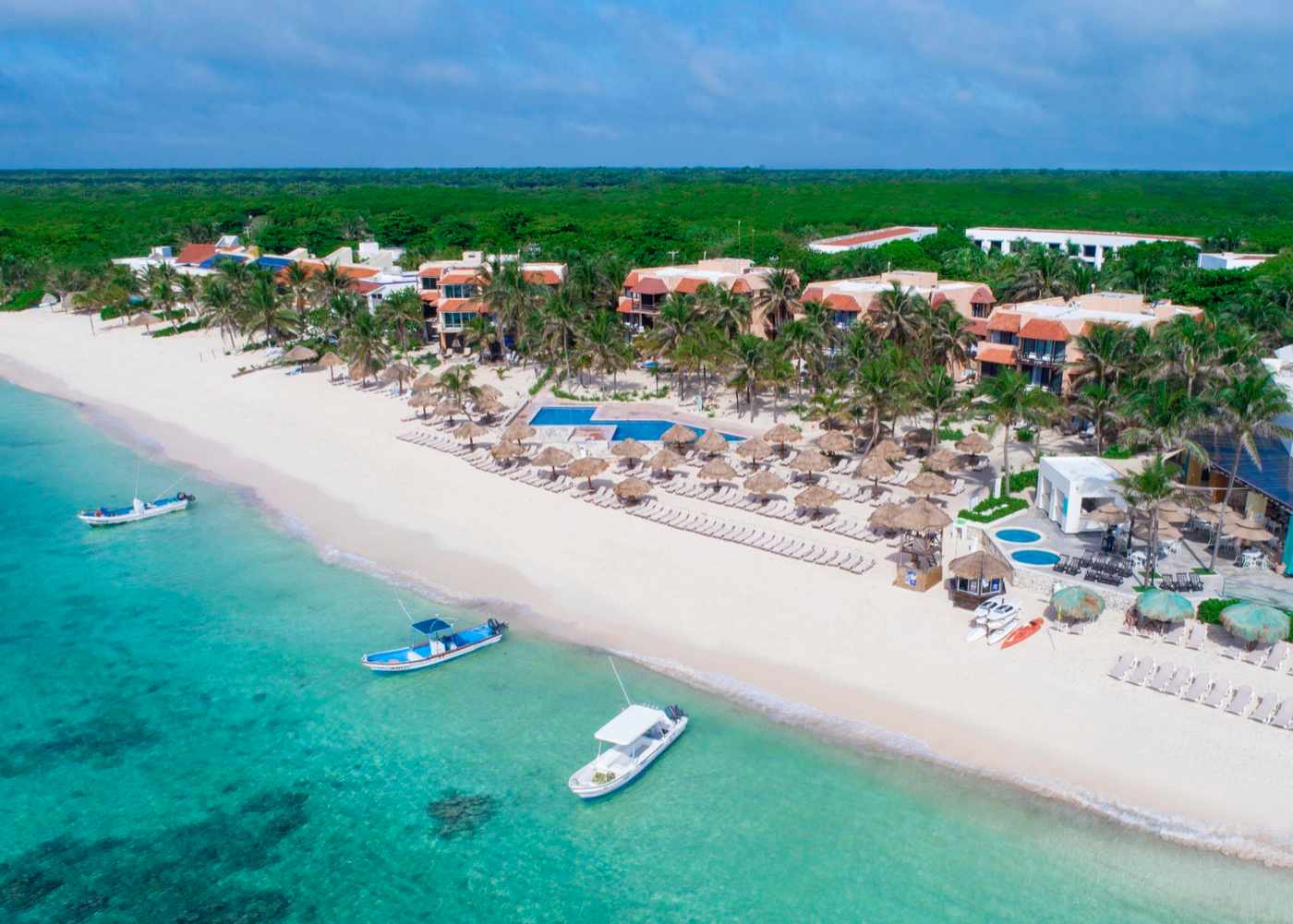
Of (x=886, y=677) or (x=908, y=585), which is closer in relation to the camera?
(x=886, y=677)

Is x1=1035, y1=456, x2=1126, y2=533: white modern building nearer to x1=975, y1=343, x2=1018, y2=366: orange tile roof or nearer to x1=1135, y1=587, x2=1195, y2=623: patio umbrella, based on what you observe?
x1=1135, y1=587, x2=1195, y2=623: patio umbrella

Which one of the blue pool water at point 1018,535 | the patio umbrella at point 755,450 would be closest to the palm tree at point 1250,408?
the blue pool water at point 1018,535

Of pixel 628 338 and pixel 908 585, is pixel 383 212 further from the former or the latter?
pixel 908 585

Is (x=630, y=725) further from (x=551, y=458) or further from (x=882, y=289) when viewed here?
(x=882, y=289)

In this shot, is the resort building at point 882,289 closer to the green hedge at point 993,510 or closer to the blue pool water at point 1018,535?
the green hedge at point 993,510

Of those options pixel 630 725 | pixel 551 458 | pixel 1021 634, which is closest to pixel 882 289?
pixel 551 458

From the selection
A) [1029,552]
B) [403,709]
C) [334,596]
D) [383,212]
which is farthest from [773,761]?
[383,212]
